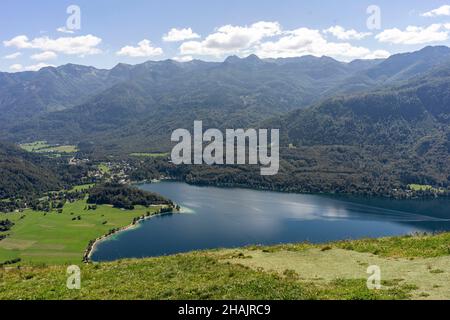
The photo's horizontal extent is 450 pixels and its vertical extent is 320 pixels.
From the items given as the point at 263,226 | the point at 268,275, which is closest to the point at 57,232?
the point at 263,226

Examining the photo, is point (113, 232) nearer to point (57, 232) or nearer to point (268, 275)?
point (57, 232)

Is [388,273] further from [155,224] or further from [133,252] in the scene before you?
[155,224]

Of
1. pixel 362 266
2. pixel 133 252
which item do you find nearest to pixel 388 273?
pixel 362 266

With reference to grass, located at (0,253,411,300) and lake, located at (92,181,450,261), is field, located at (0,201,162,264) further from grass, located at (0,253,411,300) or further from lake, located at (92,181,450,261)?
grass, located at (0,253,411,300)

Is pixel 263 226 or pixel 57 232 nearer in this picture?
pixel 57 232

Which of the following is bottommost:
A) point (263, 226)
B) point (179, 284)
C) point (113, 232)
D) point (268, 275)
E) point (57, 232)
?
Result: point (57, 232)

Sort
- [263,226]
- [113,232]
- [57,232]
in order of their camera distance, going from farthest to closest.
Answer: [263,226] → [57,232] → [113,232]

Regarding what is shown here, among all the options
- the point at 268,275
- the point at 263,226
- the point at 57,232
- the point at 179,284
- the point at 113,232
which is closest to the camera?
the point at 179,284
